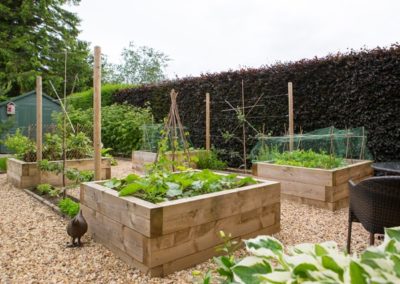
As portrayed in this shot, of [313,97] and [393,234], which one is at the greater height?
[313,97]

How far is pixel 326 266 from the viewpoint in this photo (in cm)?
60

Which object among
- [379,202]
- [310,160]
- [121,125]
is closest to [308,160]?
[310,160]

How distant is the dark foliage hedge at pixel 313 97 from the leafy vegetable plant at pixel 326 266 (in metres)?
5.40

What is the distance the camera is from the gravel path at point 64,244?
239 centimetres

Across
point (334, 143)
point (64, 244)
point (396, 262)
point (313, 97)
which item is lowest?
point (64, 244)

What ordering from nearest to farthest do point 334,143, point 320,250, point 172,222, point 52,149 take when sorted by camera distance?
point 320,250 < point 172,222 < point 334,143 < point 52,149

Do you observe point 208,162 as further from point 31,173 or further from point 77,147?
point 31,173

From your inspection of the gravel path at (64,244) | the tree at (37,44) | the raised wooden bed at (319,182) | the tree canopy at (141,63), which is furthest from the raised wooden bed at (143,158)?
the tree canopy at (141,63)

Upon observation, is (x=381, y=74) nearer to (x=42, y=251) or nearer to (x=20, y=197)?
(x=42, y=251)

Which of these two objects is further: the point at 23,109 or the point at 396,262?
the point at 23,109

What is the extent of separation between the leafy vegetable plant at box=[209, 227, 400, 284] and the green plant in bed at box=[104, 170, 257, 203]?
1.95m

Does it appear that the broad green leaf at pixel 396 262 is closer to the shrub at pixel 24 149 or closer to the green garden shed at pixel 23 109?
the shrub at pixel 24 149

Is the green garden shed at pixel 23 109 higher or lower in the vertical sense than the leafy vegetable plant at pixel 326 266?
higher

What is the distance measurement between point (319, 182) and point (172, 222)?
2.52 m
